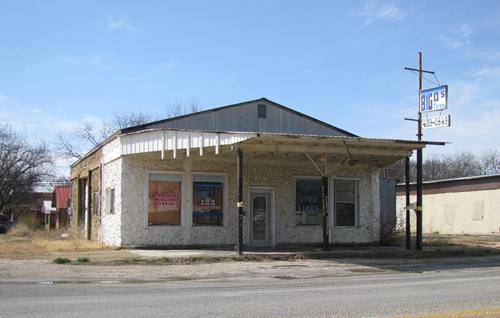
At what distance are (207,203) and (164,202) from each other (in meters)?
1.70

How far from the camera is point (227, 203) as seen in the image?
77.7ft

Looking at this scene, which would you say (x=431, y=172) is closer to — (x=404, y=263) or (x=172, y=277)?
(x=404, y=263)

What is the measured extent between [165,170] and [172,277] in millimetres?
8068

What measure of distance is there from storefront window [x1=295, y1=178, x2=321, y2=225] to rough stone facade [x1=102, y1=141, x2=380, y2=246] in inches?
10.4

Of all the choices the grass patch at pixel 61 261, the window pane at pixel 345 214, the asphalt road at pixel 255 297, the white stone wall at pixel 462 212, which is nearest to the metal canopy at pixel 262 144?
the window pane at pixel 345 214

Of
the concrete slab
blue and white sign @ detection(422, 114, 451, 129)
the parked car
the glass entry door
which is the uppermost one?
blue and white sign @ detection(422, 114, 451, 129)

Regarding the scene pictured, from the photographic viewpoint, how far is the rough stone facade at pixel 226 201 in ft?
74.1

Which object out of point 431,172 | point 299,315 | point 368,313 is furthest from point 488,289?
point 431,172

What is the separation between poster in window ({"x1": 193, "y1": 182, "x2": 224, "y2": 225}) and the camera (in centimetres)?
2331

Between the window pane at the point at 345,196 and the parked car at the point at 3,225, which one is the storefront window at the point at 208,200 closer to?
the window pane at the point at 345,196

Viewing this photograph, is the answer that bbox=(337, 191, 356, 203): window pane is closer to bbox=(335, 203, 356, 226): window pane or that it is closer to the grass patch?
bbox=(335, 203, 356, 226): window pane

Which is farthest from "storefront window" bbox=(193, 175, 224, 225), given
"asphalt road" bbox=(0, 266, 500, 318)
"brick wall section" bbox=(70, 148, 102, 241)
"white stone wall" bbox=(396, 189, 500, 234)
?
"white stone wall" bbox=(396, 189, 500, 234)

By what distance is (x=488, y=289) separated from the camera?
12.2 m

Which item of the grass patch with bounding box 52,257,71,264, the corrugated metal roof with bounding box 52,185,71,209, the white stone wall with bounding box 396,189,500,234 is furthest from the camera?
the corrugated metal roof with bounding box 52,185,71,209
